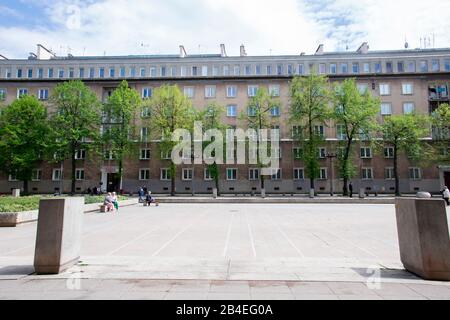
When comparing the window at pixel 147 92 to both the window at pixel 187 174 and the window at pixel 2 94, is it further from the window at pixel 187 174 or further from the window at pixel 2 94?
the window at pixel 2 94

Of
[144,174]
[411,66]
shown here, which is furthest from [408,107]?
[144,174]

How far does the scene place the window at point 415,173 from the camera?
155 ft

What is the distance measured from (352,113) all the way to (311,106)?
5.47 meters

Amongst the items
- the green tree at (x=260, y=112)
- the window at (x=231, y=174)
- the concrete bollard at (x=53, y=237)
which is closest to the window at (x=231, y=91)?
the green tree at (x=260, y=112)

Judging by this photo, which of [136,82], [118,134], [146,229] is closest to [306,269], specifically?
[146,229]

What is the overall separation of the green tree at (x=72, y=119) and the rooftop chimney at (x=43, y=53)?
16.5m

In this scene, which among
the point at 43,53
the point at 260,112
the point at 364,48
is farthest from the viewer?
the point at 43,53

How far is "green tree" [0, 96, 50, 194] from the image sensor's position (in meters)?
43.2

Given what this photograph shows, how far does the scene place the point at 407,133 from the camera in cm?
4259

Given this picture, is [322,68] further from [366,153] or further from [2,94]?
[2,94]

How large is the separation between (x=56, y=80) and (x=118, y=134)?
17537 millimetres

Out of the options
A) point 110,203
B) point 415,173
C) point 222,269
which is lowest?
point 222,269
